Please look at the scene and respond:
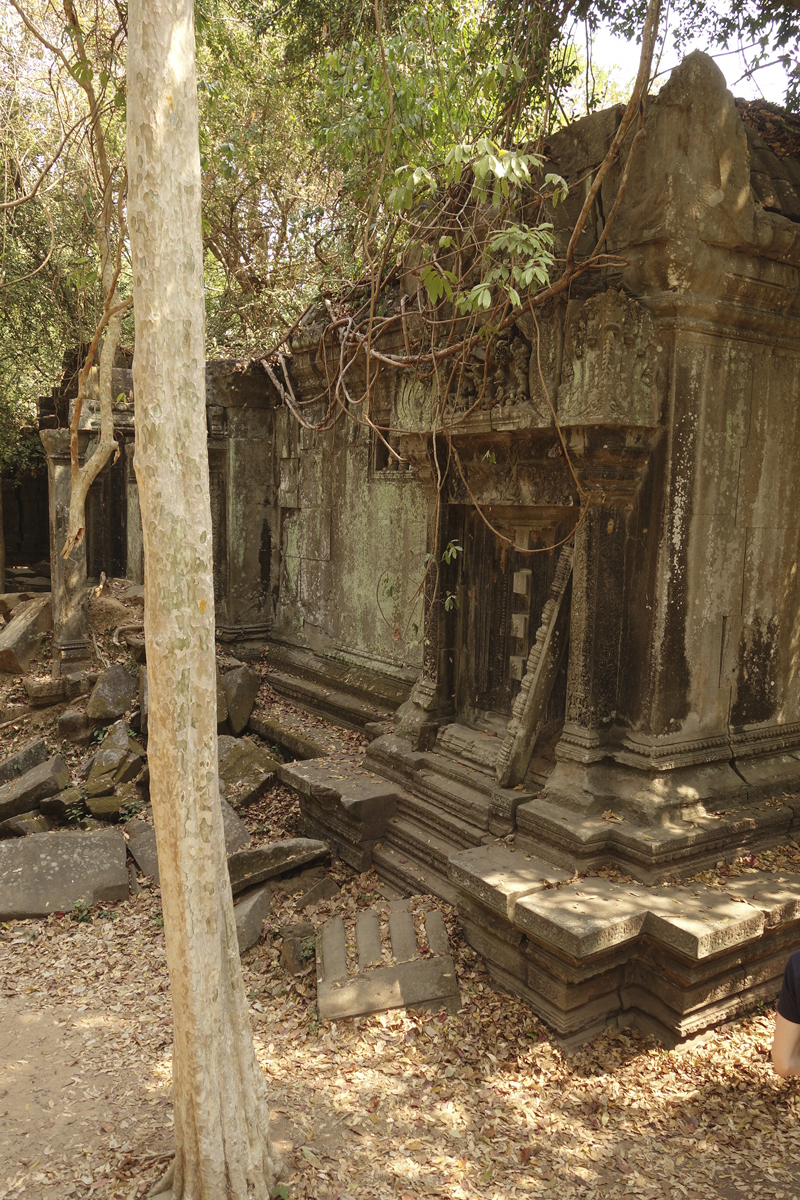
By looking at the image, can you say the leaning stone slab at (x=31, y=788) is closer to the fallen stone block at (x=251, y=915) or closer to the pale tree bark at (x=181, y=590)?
the fallen stone block at (x=251, y=915)

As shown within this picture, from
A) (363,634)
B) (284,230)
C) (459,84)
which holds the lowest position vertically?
(363,634)

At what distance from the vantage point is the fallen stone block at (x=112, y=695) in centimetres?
848

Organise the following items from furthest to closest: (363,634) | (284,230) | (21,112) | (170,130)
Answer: (284,230), (21,112), (363,634), (170,130)

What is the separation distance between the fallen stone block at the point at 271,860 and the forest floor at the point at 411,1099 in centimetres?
69

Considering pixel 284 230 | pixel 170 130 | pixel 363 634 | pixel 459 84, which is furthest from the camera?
pixel 284 230

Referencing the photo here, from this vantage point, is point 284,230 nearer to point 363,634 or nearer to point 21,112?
point 21,112

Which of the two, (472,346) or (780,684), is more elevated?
(472,346)

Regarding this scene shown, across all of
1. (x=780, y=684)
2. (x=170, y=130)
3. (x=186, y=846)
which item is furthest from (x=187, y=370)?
(x=780, y=684)

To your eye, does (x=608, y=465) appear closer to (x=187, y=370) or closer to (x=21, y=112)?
(x=187, y=370)

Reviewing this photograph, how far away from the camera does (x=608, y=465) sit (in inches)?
187

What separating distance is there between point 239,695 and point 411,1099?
4.94m

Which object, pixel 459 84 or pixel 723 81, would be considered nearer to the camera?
pixel 723 81

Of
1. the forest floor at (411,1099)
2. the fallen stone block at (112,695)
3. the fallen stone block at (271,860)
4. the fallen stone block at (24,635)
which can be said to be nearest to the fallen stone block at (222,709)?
the fallen stone block at (112,695)

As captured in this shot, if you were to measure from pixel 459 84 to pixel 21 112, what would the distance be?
21.4 ft
